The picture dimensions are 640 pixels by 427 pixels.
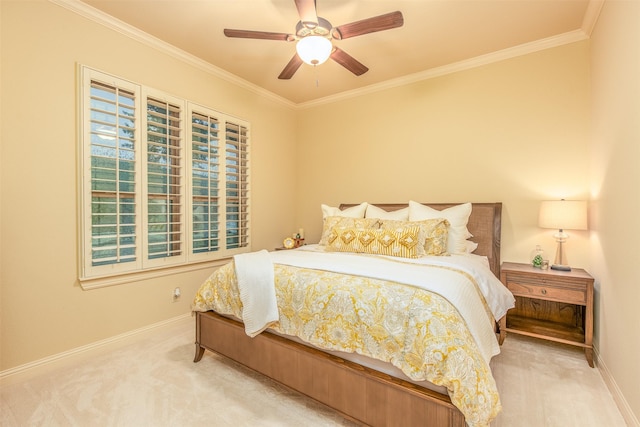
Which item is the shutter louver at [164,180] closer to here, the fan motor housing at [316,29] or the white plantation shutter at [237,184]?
the white plantation shutter at [237,184]

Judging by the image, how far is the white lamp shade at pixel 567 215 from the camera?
240cm

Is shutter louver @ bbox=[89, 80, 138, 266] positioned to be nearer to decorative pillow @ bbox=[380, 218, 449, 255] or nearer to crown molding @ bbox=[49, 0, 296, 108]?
crown molding @ bbox=[49, 0, 296, 108]

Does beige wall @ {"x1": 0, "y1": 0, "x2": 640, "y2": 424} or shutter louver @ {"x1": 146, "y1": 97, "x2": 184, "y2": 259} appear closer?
beige wall @ {"x1": 0, "y1": 0, "x2": 640, "y2": 424}

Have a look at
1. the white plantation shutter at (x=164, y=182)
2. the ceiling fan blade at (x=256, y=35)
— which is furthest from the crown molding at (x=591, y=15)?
the white plantation shutter at (x=164, y=182)

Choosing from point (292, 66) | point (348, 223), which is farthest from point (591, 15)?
point (348, 223)

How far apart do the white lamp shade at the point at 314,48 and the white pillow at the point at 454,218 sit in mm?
1774

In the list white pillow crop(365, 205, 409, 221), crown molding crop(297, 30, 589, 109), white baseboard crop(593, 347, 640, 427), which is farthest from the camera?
white pillow crop(365, 205, 409, 221)

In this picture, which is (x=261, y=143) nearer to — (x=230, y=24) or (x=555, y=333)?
(x=230, y=24)

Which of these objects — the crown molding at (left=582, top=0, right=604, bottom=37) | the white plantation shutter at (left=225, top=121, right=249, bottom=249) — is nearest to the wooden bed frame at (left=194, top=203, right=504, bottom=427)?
the white plantation shutter at (left=225, top=121, right=249, bottom=249)

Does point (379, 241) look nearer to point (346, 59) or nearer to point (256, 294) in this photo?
point (256, 294)

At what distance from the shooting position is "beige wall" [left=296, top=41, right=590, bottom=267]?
2748 millimetres

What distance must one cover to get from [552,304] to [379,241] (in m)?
1.85

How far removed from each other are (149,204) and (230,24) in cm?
181

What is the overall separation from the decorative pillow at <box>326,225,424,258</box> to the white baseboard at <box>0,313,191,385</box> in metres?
1.95
